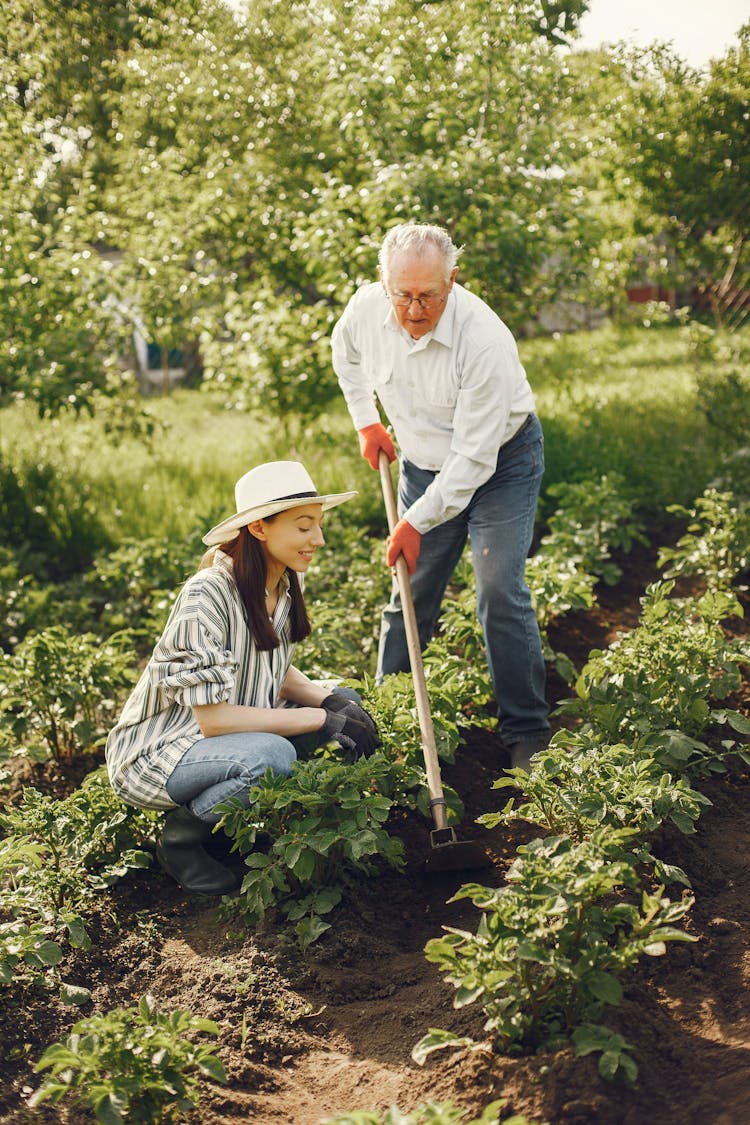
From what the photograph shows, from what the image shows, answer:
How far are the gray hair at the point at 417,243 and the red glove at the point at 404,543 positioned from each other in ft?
2.69

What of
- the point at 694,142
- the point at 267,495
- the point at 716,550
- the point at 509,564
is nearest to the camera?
the point at 267,495

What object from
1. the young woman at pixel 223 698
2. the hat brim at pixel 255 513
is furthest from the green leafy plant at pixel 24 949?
the hat brim at pixel 255 513

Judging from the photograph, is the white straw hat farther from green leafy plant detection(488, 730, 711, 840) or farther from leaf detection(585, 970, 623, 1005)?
leaf detection(585, 970, 623, 1005)

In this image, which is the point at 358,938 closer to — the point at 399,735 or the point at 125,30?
the point at 399,735

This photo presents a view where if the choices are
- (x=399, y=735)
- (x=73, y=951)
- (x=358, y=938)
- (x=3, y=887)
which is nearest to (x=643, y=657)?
(x=399, y=735)

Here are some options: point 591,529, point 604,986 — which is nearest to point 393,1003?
point 604,986

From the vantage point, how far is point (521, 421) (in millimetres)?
3869

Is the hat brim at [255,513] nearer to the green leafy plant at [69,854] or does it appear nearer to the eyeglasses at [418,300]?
the eyeglasses at [418,300]

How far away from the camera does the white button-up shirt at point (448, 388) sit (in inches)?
143

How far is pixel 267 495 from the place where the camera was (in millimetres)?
3254

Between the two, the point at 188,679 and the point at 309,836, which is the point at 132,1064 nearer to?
the point at 309,836

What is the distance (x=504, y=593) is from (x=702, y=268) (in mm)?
5474

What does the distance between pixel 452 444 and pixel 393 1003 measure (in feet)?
5.78

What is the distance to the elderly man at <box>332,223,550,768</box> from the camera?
3602mm
